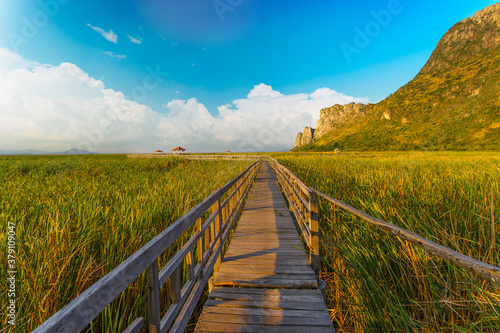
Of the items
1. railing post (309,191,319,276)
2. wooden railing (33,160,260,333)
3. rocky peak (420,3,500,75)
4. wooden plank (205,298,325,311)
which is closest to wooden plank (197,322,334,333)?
wooden plank (205,298,325,311)

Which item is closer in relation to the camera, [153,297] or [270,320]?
[153,297]

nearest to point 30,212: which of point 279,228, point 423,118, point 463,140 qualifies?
point 279,228

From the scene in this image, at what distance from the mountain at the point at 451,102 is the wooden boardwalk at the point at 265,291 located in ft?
224

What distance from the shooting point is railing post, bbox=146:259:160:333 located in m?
1.31

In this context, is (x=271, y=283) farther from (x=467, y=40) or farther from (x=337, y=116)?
(x=337, y=116)

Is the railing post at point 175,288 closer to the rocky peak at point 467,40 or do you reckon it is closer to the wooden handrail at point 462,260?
the wooden handrail at point 462,260

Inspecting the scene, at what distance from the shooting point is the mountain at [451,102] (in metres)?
61.3

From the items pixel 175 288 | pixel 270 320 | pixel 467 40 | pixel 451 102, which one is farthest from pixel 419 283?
pixel 467 40

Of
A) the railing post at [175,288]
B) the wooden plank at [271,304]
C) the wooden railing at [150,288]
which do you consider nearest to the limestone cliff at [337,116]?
the wooden plank at [271,304]

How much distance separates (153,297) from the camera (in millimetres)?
1310

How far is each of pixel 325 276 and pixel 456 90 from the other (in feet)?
388

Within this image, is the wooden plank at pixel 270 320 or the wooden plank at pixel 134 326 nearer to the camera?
the wooden plank at pixel 134 326

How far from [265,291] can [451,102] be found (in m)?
111

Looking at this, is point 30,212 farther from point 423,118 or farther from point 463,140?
point 423,118
